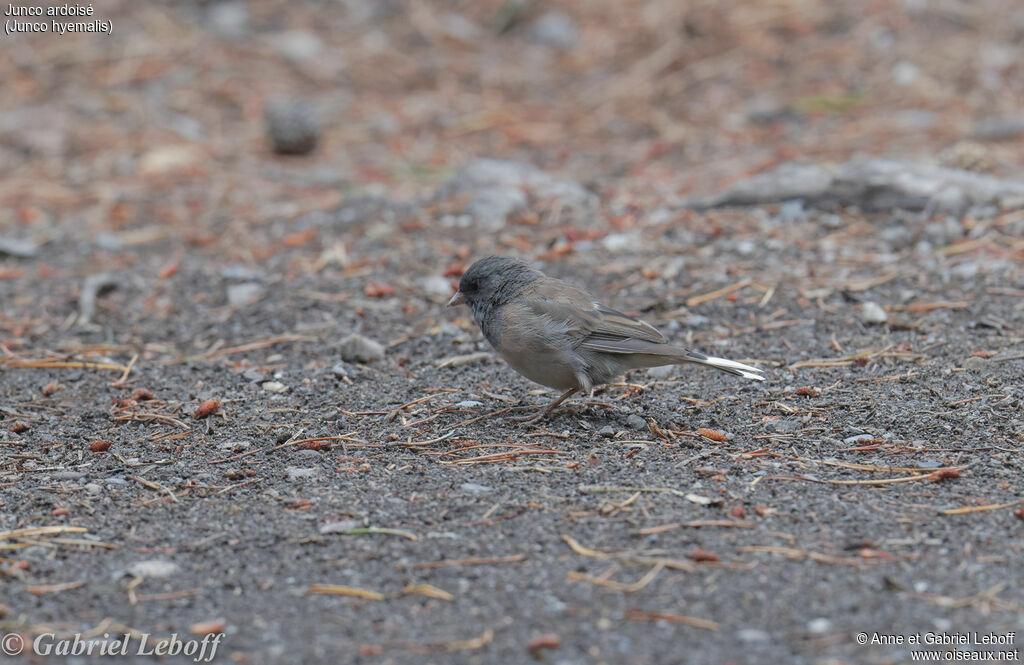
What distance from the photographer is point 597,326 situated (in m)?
4.02

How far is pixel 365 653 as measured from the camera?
2453 mm

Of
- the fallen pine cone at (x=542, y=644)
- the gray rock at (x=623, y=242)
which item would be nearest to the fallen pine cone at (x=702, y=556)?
the fallen pine cone at (x=542, y=644)

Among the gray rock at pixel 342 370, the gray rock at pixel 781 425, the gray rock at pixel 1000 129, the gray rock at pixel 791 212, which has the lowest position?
the gray rock at pixel 342 370

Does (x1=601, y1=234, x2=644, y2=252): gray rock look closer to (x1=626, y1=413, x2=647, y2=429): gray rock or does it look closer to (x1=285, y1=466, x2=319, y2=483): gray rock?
(x1=626, y1=413, x2=647, y2=429): gray rock

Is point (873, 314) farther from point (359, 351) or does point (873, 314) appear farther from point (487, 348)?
point (359, 351)

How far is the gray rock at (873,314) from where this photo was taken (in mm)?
4789

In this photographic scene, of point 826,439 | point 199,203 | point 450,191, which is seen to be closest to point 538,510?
point 826,439

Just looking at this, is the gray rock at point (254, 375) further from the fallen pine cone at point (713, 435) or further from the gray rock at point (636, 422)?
the fallen pine cone at point (713, 435)

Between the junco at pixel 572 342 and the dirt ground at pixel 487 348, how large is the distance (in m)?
0.19

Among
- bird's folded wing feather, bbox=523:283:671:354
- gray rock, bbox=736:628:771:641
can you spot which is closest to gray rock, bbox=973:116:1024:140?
bird's folded wing feather, bbox=523:283:671:354

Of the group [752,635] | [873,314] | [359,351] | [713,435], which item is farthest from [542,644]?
[873,314]

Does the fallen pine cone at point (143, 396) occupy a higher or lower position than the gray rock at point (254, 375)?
lower

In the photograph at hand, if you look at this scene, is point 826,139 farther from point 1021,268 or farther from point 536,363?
point 536,363

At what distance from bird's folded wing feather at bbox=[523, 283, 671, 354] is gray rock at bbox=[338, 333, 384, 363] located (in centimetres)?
93
